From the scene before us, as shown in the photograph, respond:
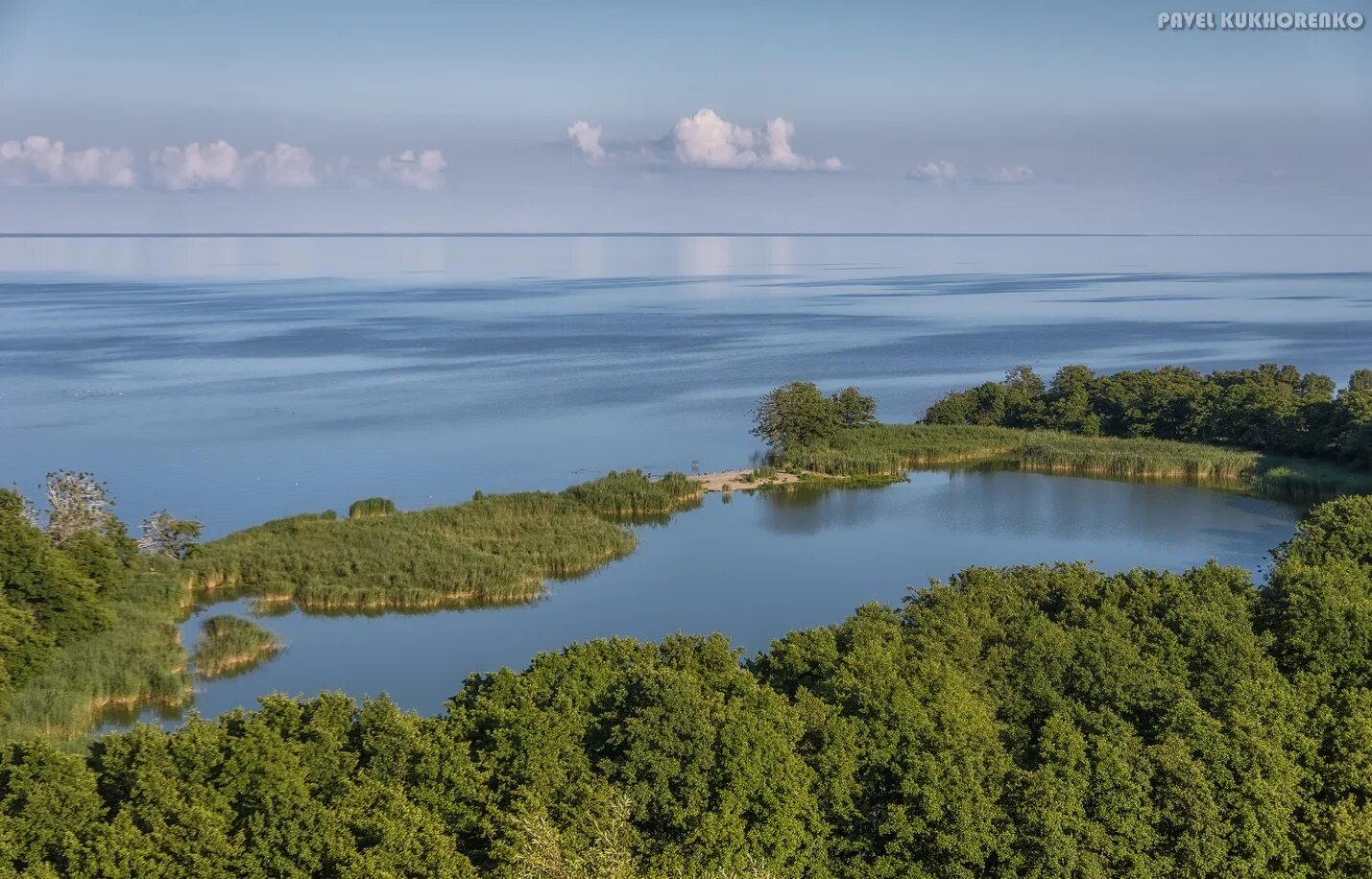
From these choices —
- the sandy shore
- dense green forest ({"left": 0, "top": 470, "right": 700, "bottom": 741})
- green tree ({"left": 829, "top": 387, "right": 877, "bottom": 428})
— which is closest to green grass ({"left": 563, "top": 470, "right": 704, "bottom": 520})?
dense green forest ({"left": 0, "top": 470, "right": 700, "bottom": 741})

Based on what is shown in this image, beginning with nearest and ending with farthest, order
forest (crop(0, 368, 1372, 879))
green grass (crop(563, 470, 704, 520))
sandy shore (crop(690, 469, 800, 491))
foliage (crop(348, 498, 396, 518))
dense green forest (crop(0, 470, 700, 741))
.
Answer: forest (crop(0, 368, 1372, 879)), dense green forest (crop(0, 470, 700, 741)), foliage (crop(348, 498, 396, 518)), green grass (crop(563, 470, 704, 520)), sandy shore (crop(690, 469, 800, 491))

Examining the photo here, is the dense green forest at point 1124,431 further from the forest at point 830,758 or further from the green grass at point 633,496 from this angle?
the forest at point 830,758

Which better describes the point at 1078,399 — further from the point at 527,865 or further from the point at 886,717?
the point at 527,865

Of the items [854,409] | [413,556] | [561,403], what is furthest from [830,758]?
[561,403]

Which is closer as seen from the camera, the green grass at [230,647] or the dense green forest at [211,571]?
the dense green forest at [211,571]

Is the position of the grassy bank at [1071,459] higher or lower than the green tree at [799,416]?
lower

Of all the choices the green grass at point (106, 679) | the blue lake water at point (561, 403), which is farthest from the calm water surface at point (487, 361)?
the green grass at point (106, 679)

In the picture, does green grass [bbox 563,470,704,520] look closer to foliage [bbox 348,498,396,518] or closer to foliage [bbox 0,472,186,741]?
foliage [bbox 348,498,396,518]
